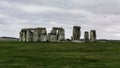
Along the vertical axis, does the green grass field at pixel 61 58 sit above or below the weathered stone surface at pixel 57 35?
below

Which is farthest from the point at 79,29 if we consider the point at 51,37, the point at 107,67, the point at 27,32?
the point at 107,67

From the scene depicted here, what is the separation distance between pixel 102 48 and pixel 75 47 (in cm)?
407

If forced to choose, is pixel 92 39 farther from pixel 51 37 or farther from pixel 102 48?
pixel 102 48

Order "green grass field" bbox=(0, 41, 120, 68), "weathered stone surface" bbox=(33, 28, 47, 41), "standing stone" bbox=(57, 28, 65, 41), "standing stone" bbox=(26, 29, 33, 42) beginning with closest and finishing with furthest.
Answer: "green grass field" bbox=(0, 41, 120, 68) → "weathered stone surface" bbox=(33, 28, 47, 41) → "standing stone" bbox=(57, 28, 65, 41) → "standing stone" bbox=(26, 29, 33, 42)

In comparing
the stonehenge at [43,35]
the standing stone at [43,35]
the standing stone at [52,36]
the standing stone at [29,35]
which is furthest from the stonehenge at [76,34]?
the standing stone at [29,35]

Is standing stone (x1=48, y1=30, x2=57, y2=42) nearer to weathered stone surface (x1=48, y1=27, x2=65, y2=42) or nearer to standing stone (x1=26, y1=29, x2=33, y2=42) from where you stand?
weathered stone surface (x1=48, y1=27, x2=65, y2=42)

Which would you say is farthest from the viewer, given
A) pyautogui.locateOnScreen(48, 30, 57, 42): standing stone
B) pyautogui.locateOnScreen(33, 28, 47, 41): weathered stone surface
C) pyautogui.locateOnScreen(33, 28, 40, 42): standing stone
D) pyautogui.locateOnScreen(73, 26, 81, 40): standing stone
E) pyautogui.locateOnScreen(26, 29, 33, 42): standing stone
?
pyautogui.locateOnScreen(73, 26, 81, 40): standing stone

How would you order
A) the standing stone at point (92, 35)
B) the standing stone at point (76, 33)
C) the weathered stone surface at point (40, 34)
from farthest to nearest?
1. the standing stone at point (76, 33)
2. the weathered stone surface at point (40, 34)
3. the standing stone at point (92, 35)

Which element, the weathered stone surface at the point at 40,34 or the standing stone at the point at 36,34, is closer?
the weathered stone surface at the point at 40,34

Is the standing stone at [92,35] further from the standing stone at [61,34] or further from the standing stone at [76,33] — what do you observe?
the standing stone at [61,34]

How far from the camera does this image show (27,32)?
7556 cm

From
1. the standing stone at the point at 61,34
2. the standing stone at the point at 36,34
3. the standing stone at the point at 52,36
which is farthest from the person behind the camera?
the standing stone at the point at 36,34

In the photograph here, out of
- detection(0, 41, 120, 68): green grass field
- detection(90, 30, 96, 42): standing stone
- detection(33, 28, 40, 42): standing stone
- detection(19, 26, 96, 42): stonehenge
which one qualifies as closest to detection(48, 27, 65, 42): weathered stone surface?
detection(19, 26, 96, 42): stonehenge

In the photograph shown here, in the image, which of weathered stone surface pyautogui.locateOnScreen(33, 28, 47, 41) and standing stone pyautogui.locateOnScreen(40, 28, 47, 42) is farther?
weathered stone surface pyautogui.locateOnScreen(33, 28, 47, 41)
